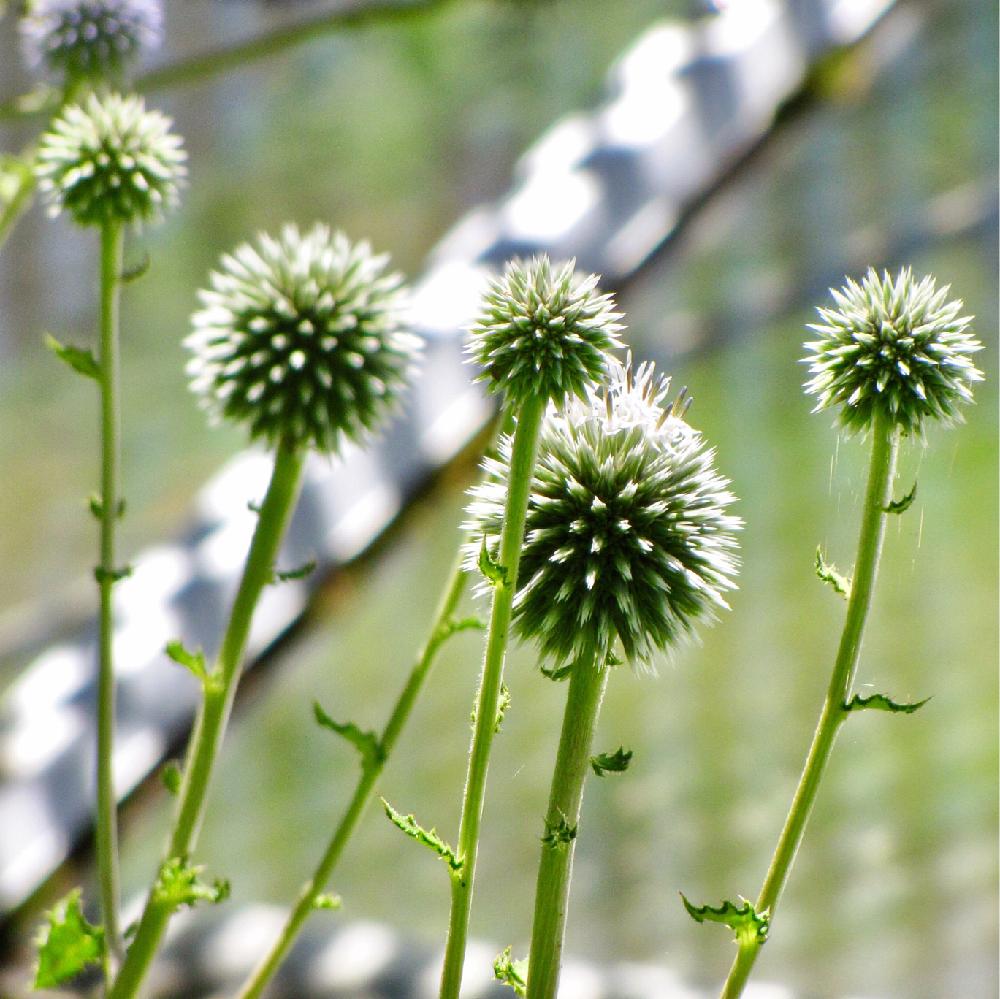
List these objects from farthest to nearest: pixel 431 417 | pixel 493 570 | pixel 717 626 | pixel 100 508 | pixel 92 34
Result: 1. pixel 431 417
2. pixel 717 626
3. pixel 92 34
4. pixel 100 508
5. pixel 493 570

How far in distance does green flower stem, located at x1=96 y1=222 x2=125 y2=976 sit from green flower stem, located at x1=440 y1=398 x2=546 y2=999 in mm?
115

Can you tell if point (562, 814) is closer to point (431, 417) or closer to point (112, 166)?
point (112, 166)

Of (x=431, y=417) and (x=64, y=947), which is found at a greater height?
(x=431, y=417)

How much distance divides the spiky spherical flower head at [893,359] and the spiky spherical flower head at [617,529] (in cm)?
3

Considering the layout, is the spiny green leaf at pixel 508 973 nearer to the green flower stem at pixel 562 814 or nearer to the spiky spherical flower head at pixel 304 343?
the green flower stem at pixel 562 814

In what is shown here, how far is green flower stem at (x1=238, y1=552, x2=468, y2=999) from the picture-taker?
11.4 inches

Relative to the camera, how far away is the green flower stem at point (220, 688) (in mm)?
269

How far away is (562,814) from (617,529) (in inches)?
2.5

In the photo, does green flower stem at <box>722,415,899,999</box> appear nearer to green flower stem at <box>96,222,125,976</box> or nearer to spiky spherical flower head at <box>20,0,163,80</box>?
green flower stem at <box>96,222,125,976</box>

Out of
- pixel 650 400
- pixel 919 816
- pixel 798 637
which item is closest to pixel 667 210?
pixel 798 637

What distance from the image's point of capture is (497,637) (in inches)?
8.6

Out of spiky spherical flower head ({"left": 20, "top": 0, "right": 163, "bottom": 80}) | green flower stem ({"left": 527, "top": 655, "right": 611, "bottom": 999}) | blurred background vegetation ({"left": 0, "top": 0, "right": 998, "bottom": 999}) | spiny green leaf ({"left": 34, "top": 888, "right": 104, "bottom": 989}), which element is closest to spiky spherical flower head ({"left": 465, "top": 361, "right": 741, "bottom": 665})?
green flower stem ({"left": 527, "top": 655, "right": 611, "bottom": 999})

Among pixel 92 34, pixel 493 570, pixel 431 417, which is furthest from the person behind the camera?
pixel 431 417

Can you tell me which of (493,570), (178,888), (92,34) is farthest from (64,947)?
(92,34)
